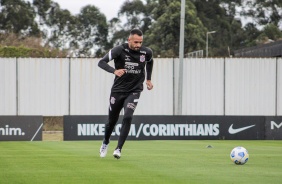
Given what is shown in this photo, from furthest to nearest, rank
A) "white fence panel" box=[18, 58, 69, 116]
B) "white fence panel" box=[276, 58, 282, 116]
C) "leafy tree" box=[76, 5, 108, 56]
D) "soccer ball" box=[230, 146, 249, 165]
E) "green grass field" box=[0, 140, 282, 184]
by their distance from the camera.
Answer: "leafy tree" box=[76, 5, 108, 56] → "white fence panel" box=[276, 58, 282, 116] → "white fence panel" box=[18, 58, 69, 116] → "soccer ball" box=[230, 146, 249, 165] → "green grass field" box=[0, 140, 282, 184]

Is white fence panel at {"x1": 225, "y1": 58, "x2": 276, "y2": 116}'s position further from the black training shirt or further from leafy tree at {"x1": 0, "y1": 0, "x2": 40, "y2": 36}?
leafy tree at {"x1": 0, "y1": 0, "x2": 40, "y2": 36}

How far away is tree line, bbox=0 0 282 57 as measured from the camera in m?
68.9

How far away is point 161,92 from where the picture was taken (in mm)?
36500

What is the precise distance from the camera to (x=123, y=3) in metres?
85.1

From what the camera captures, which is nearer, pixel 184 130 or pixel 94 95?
pixel 184 130

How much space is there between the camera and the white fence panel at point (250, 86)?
3650 centimetres

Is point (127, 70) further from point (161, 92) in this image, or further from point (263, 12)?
point (263, 12)

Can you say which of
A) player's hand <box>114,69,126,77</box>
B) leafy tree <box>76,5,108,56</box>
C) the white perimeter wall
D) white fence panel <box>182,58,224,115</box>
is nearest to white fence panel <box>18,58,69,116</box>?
the white perimeter wall

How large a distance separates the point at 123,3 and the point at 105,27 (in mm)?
3695

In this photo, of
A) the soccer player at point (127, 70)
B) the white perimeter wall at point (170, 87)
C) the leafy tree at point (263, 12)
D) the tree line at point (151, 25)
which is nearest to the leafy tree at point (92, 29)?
the tree line at point (151, 25)

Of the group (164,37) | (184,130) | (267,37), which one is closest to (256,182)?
(184,130)

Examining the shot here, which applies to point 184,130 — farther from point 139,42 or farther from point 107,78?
point 139,42

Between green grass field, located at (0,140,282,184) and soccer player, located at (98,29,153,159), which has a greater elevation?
soccer player, located at (98,29,153,159)

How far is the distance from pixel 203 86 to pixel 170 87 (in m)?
1.65
